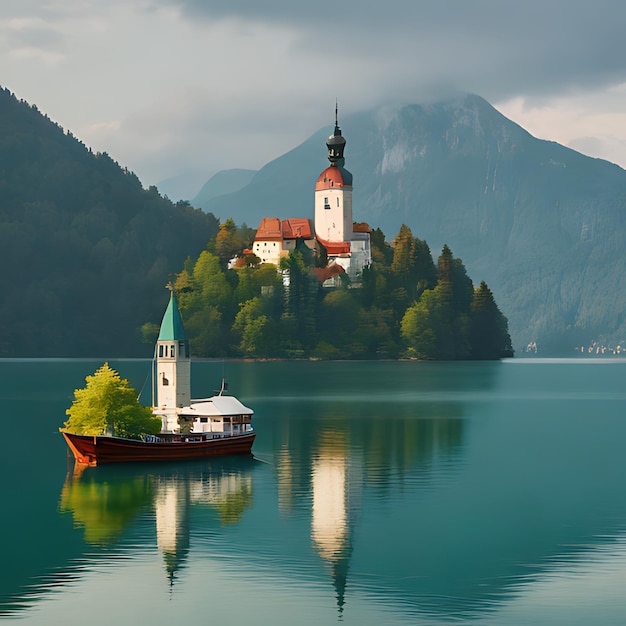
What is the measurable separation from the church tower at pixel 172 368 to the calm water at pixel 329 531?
6.10 m

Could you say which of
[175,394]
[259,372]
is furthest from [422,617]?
[259,372]

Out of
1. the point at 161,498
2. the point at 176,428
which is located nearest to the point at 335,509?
the point at 161,498

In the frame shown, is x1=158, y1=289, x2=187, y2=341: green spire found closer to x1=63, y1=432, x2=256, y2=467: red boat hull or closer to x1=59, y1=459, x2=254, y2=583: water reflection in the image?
x1=63, y1=432, x2=256, y2=467: red boat hull

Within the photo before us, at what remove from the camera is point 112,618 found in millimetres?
37281

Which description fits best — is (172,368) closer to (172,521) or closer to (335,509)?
(335,509)

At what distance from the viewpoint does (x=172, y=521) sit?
52500 mm

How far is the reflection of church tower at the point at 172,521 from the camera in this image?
45.3 m

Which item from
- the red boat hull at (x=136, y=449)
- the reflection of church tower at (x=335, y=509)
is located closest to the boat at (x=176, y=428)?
the red boat hull at (x=136, y=449)

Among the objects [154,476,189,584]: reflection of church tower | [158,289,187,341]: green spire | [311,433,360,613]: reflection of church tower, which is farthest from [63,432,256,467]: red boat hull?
[158,289,187,341]: green spire

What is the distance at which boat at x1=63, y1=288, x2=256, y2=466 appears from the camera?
230 feet

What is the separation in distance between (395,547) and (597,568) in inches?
300

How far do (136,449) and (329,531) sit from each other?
22955mm

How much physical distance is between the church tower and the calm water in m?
6.10

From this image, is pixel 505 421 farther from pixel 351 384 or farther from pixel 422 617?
pixel 422 617
